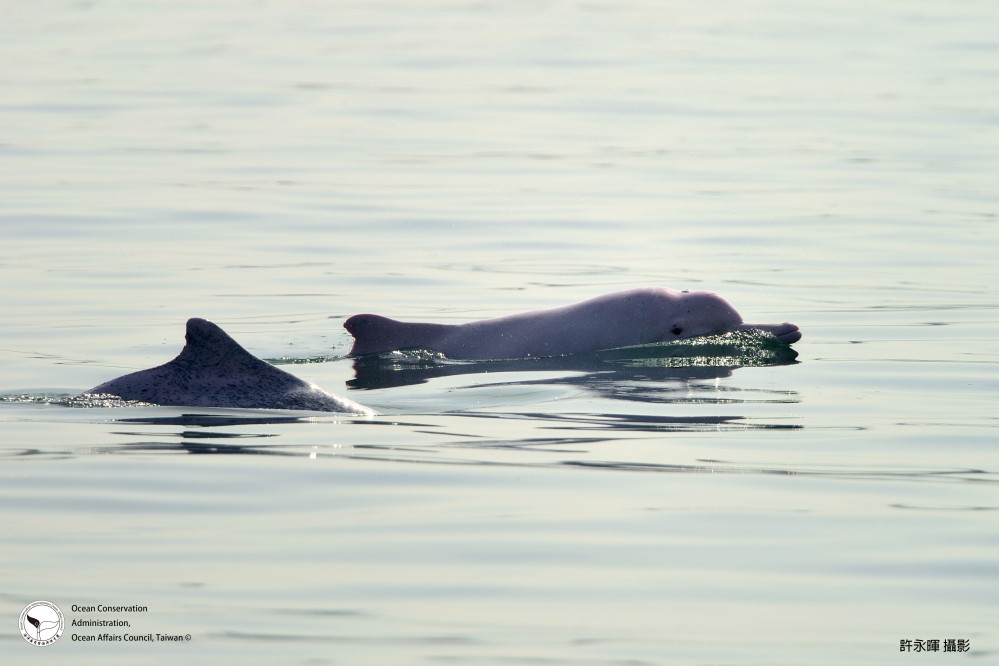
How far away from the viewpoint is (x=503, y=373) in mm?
13547

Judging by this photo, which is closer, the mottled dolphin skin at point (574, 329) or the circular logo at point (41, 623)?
the circular logo at point (41, 623)

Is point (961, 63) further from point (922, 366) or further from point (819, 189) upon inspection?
point (922, 366)

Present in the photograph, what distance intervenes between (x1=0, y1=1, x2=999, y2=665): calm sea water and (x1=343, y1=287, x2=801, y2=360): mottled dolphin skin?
1.33 ft

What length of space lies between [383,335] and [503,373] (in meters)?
1.61

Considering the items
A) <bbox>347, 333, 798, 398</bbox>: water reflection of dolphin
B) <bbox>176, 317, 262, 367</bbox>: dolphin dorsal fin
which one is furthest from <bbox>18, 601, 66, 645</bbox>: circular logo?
<bbox>347, 333, 798, 398</bbox>: water reflection of dolphin

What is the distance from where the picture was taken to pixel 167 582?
24.5 ft

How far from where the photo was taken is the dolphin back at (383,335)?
14.7m

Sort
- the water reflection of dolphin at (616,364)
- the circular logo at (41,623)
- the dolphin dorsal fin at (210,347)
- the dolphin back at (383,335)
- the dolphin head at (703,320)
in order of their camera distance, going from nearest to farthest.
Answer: the circular logo at (41,623) < the dolphin dorsal fin at (210,347) < the water reflection of dolphin at (616,364) < the dolphin back at (383,335) < the dolphin head at (703,320)

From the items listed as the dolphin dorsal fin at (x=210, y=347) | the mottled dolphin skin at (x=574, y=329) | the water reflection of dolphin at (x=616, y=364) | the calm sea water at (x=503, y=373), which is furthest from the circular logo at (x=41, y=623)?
the mottled dolphin skin at (x=574, y=329)

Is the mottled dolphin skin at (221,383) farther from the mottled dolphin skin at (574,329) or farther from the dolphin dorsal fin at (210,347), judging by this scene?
the mottled dolphin skin at (574,329)

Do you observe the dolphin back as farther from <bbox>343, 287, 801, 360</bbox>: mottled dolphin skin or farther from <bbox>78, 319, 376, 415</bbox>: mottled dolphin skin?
<bbox>78, 319, 376, 415</bbox>: mottled dolphin skin

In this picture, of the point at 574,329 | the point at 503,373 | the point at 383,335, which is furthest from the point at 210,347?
the point at 574,329

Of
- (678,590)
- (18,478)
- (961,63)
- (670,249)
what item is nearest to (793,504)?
(678,590)

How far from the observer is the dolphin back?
580 inches
